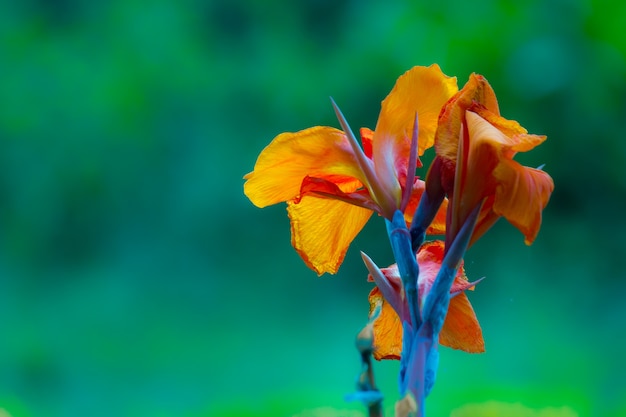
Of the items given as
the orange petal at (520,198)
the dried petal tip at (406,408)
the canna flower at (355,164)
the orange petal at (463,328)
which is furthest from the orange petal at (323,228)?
the dried petal tip at (406,408)

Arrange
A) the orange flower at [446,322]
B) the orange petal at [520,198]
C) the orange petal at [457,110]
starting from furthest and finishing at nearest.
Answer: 1. the orange flower at [446,322]
2. the orange petal at [457,110]
3. the orange petal at [520,198]

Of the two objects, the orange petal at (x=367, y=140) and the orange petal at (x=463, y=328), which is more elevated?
the orange petal at (x=367, y=140)

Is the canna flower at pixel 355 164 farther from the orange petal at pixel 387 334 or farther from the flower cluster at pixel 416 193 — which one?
the orange petal at pixel 387 334

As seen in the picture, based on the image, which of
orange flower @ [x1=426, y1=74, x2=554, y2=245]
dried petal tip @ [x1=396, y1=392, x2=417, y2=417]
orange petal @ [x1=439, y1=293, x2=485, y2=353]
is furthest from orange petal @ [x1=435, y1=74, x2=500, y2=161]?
dried petal tip @ [x1=396, y1=392, x2=417, y2=417]

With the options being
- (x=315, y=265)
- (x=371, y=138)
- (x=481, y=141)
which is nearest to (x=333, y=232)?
(x=315, y=265)

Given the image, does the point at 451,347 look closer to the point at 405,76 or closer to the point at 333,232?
the point at 333,232

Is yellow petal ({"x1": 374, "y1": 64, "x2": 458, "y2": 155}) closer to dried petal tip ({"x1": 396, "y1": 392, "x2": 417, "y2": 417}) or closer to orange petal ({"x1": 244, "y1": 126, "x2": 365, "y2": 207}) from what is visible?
orange petal ({"x1": 244, "y1": 126, "x2": 365, "y2": 207})

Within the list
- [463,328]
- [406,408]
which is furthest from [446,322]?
[406,408]
